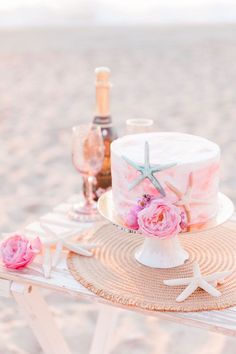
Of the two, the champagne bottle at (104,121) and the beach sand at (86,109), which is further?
the beach sand at (86,109)

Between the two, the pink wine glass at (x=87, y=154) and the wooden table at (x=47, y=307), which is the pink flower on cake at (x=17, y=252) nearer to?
the wooden table at (x=47, y=307)

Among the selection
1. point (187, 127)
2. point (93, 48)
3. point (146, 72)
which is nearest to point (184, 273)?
point (187, 127)

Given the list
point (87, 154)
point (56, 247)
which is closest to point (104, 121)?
point (87, 154)

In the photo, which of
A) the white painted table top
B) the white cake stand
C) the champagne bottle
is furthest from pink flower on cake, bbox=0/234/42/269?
the champagne bottle

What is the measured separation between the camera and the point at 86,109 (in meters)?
4.92

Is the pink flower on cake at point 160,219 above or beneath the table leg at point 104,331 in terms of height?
above

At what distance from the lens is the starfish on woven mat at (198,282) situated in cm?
123

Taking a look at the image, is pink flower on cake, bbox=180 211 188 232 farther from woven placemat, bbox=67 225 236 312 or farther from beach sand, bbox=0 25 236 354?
beach sand, bbox=0 25 236 354

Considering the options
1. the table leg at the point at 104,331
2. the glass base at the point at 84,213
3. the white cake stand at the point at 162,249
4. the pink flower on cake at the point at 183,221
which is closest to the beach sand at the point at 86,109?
the table leg at the point at 104,331

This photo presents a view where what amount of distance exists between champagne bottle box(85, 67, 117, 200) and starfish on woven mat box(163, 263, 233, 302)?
0.57 meters

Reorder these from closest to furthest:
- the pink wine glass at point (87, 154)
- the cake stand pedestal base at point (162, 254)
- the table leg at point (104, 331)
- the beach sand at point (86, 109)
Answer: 1. the cake stand pedestal base at point (162, 254)
2. the pink wine glass at point (87, 154)
3. the table leg at point (104, 331)
4. the beach sand at point (86, 109)

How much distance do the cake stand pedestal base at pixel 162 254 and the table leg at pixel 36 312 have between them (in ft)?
0.80

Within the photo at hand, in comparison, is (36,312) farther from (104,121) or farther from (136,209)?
(104,121)

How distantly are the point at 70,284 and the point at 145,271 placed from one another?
0.56 ft
